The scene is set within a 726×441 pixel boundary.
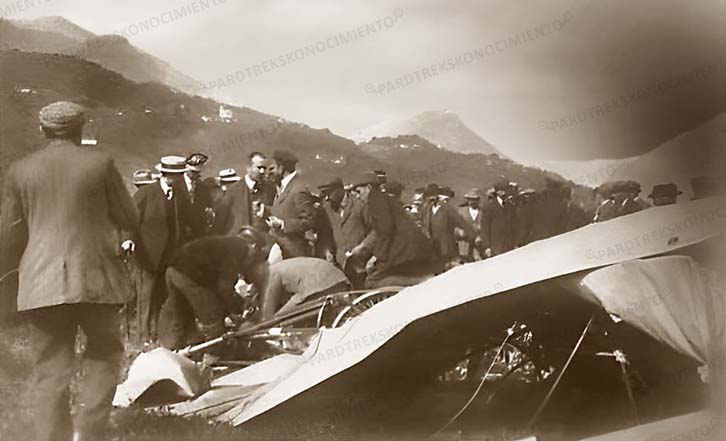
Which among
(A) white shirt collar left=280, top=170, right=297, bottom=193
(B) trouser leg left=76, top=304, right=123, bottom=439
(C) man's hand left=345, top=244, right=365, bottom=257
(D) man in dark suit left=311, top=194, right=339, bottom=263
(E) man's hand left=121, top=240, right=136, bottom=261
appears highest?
(A) white shirt collar left=280, top=170, right=297, bottom=193

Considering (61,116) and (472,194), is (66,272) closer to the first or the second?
(61,116)

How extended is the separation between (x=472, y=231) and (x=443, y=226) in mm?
169

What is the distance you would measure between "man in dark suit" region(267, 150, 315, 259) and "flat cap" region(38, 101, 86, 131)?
3.49 ft

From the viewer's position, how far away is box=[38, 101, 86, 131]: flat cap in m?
5.20

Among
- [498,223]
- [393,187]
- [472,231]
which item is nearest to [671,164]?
[498,223]

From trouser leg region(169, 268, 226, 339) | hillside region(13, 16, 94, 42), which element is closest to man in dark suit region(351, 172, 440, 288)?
trouser leg region(169, 268, 226, 339)

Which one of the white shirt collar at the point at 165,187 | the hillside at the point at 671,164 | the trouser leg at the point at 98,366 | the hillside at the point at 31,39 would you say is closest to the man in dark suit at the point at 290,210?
the white shirt collar at the point at 165,187

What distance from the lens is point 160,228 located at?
17.4ft

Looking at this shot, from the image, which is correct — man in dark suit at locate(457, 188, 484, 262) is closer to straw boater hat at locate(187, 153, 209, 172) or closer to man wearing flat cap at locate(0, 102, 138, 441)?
straw boater hat at locate(187, 153, 209, 172)

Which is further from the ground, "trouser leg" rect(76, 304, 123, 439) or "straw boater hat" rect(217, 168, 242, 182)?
"straw boater hat" rect(217, 168, 242, 182)

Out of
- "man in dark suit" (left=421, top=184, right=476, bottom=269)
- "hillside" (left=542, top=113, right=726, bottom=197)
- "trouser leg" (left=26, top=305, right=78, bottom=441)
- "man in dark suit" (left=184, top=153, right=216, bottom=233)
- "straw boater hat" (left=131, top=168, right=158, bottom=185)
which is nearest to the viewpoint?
"trouser leg" (left=26, top=305, right=78, bottom=441)

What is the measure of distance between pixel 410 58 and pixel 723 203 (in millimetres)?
2068

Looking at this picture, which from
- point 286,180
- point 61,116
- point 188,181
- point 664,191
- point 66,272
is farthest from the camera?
point 664,191

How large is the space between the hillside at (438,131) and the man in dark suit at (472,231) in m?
0.34
